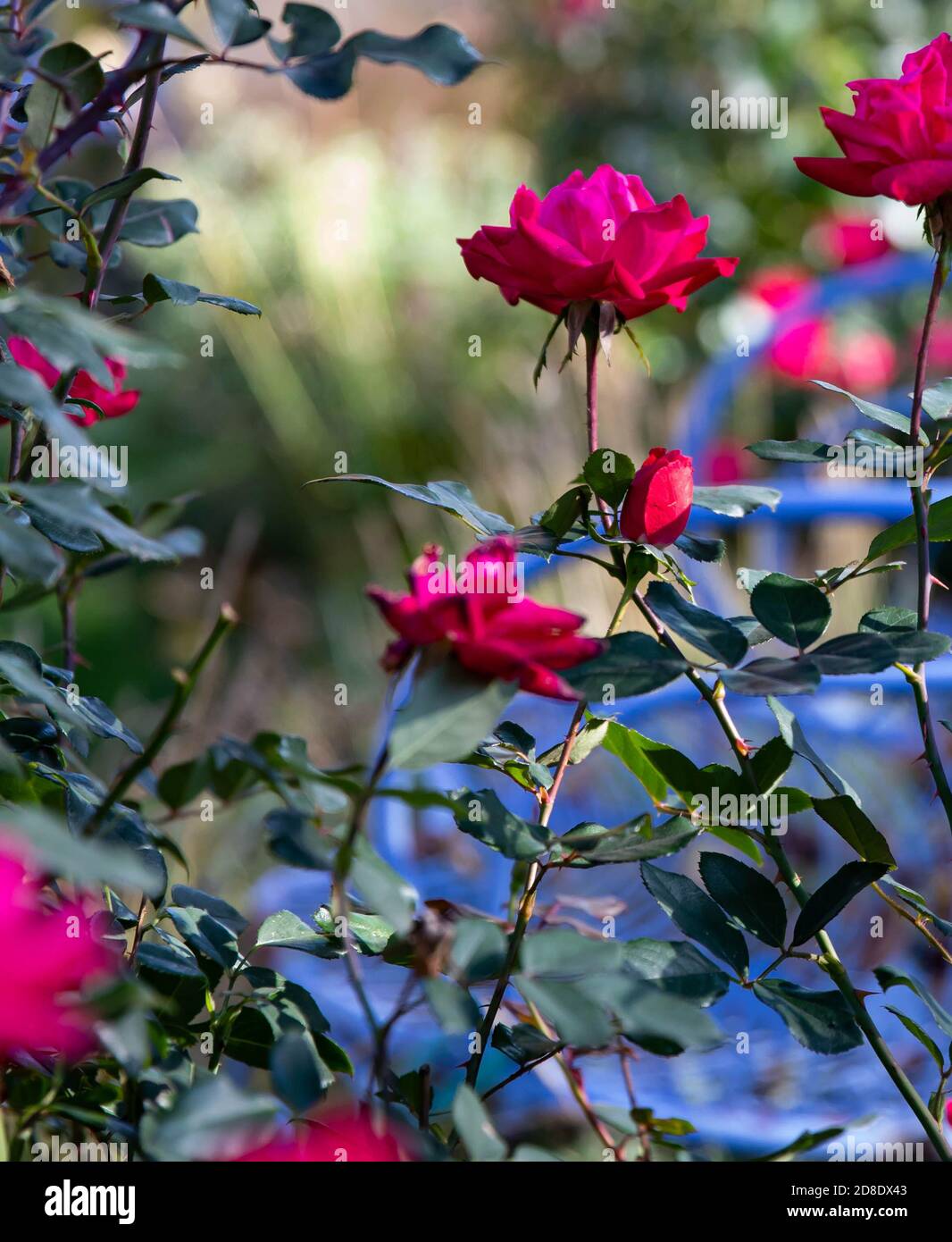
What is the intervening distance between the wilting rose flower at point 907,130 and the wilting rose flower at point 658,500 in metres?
0.15

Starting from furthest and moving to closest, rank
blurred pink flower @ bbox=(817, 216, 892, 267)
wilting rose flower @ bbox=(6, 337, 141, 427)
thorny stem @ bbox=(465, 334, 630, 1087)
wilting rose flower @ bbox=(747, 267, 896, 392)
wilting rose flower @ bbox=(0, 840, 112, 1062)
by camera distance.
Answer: blurred pink flower @ bbox=(817, 216, 892, 267), wilting rose flower @ bbox=(747, 267, 896, 392), wilting rose flower @ bbox=(6, 337, 141, 427), thorny stem @ bbox=(465, 334, 630, 1087), wilting rose flower @ bbox=(0, 840, 112, 1062)

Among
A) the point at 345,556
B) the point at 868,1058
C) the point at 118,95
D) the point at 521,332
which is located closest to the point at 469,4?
the point at 521,332

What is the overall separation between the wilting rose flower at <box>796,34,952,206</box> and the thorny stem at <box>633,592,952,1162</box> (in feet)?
0.64

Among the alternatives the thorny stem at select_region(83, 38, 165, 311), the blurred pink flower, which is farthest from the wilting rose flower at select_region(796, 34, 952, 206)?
the blurred pink flower

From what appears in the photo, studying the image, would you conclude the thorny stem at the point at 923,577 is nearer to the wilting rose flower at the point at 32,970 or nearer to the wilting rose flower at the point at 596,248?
the wilting rose flower at the point at 596,248

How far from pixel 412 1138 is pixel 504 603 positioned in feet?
0.46

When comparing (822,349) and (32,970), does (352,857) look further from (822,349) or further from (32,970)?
(822,349)

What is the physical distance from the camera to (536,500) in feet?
8.72

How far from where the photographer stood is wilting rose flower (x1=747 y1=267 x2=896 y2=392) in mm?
2295

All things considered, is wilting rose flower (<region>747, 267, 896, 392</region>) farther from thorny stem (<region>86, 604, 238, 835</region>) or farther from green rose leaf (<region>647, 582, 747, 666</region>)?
thorny stem (<region>86, 604, 238, 835</region>)

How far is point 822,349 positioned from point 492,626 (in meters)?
2.24

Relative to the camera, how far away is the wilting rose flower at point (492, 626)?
1.09ft

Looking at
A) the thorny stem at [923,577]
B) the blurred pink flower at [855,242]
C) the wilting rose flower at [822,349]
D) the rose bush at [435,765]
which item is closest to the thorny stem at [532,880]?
the rose bush at [435,765]
